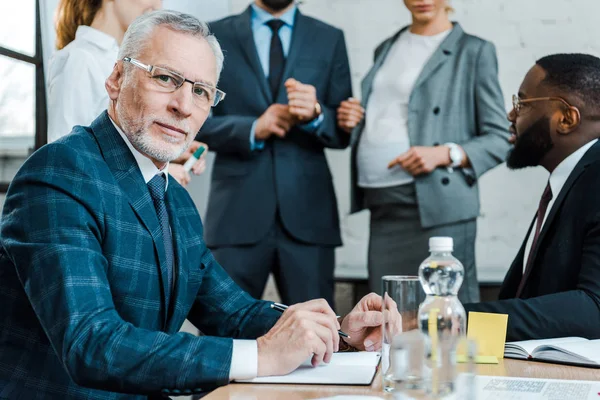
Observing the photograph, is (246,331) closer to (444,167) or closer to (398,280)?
(398,280)

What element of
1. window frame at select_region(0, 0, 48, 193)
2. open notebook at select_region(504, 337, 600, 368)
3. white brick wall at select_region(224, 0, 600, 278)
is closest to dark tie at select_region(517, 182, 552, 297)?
open notebook at select_region(504, 337, 600, 368)

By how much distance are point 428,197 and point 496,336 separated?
127cm

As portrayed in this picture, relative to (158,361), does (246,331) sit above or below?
below

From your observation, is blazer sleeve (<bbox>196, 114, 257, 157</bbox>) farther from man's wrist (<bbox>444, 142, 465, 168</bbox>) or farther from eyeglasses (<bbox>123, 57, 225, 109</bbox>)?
eyeglasses (<bbox>123, 57, 225, 109</bbox>)

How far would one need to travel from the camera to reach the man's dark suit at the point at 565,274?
4.66ft

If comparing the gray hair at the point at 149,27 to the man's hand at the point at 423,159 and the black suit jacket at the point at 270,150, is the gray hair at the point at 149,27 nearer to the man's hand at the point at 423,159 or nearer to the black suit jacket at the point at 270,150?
the black suit jacket at the point at 270,150

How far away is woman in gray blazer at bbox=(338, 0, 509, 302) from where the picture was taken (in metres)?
2.53

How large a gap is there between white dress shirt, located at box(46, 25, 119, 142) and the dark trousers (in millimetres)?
754

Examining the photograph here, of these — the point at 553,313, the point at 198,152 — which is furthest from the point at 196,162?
the point at 553,313

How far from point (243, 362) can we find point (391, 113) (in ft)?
5.59

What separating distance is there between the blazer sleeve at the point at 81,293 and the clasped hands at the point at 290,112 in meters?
1.27

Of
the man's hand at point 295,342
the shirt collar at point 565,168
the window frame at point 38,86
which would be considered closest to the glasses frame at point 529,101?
the shirt collar at point 565,168

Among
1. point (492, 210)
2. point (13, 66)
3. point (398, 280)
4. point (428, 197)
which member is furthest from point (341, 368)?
point (492, 210)

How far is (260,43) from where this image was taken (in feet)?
8.66
